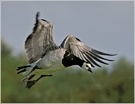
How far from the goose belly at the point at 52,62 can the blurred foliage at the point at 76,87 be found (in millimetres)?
8071

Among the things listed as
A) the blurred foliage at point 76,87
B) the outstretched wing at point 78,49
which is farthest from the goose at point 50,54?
the blurred foliage at point 76,87

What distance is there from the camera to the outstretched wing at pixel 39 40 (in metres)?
10.1

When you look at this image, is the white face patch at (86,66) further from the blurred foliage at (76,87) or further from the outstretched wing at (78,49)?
the blurred foliage at (76,87)

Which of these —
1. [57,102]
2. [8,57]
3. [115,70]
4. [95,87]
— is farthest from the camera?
[8,57]

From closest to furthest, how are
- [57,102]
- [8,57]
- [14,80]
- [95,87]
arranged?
[57,102] < [95,87] < [14,80] < [8,57]

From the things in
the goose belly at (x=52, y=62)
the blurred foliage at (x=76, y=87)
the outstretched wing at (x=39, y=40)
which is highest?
the outstretched wing at (x=39, y=40)

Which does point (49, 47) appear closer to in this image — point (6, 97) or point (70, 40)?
point (70, 40)

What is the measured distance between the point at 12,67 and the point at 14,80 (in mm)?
1556

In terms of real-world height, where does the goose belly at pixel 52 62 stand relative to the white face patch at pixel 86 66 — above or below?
above

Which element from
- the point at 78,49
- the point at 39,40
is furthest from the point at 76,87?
the point at 39,40

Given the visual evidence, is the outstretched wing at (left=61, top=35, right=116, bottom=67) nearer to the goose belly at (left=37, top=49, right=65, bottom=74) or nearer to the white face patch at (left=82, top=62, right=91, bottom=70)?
the white face patch at (left=82, top=62, right=91, bottom=70)

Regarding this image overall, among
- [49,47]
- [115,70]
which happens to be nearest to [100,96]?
[115,70]

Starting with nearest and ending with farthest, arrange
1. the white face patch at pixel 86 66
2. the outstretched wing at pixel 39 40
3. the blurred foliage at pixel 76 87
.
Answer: the outstretched wing at pixel 39 40
the white face patch at pixel 86 66
the blurred foliage at pixel 76 87

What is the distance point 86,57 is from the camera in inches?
418
